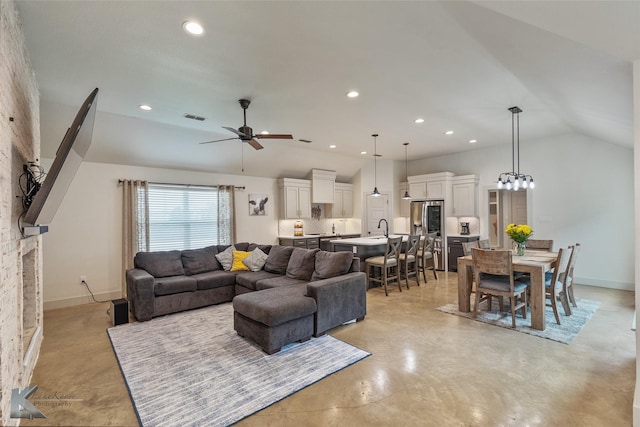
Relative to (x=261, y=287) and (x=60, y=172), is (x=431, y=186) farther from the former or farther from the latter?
(x=60, y=172)

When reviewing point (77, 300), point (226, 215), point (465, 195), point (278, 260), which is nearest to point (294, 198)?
point (226, 215)

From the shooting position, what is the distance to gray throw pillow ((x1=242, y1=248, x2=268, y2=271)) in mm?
5086

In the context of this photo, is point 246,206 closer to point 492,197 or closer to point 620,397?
point 492,197

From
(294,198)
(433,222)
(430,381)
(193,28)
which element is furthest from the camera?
(294,198)

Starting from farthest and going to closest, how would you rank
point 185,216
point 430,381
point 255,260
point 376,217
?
point 376,217 → point 185,216 → point 255,260 → point 430,381

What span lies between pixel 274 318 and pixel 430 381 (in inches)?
58.1

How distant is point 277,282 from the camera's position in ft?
14.0

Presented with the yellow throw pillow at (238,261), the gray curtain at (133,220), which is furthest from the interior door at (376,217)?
the gray curtain at (133,220)

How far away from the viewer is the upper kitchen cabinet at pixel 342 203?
825 cm

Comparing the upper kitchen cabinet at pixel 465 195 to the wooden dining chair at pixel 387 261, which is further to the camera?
the upper kitchen cabinet at pixel 465 195

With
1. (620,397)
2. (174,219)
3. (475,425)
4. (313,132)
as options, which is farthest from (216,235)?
(620,397)

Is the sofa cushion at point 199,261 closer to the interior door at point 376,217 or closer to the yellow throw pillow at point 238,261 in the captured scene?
the yellow throw pillow at point 238,261

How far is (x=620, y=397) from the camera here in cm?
227

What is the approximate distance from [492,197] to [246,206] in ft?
18.6
